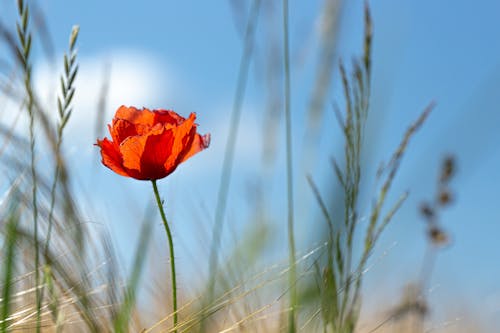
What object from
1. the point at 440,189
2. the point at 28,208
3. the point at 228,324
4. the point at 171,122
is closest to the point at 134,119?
the point at 171,122

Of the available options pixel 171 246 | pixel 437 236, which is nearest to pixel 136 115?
pixel 171 246

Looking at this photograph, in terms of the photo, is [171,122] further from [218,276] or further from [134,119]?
[218,276]

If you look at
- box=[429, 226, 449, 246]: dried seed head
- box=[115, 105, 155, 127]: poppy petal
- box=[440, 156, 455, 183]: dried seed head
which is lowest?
box=[429, 226, 449, 246]: dried seed head

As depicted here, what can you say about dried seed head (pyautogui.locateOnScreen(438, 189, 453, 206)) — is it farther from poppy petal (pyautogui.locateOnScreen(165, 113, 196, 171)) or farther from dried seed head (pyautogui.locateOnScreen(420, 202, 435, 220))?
poppy petal (pyautogui.locateOnScreen(165, 113, 196, 171))

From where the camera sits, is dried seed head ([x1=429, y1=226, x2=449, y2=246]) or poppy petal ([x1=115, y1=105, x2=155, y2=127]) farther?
dried seed head ([x1=429, y1=226, x2=449, y2=246])

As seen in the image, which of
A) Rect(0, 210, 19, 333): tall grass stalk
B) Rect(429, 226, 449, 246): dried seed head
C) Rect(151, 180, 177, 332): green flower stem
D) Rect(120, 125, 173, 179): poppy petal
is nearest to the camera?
Rect(0, 210, 19, 333): tall grass stalk

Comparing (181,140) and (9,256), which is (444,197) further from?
(9,256)

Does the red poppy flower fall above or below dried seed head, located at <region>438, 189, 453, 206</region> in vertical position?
above

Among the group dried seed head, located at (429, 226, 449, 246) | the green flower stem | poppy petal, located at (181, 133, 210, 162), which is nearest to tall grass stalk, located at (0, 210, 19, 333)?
the green flower stem
